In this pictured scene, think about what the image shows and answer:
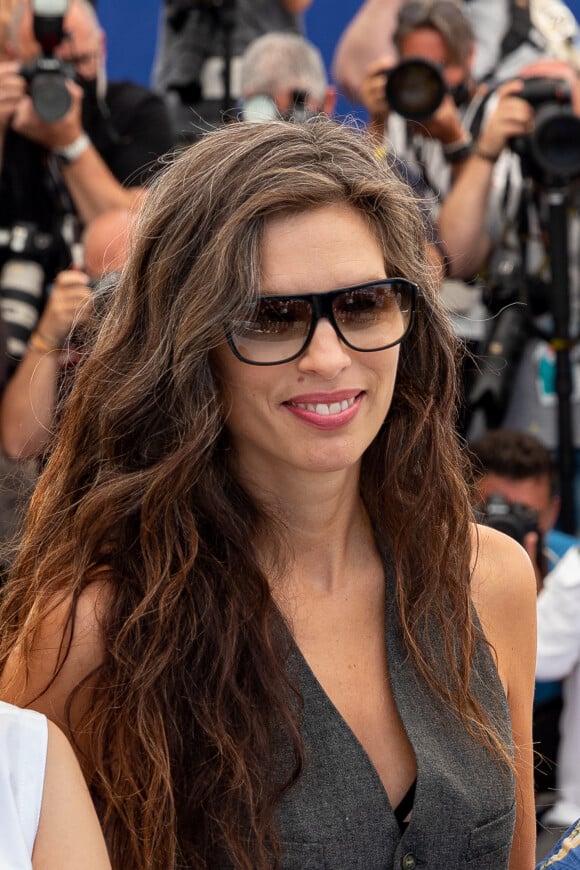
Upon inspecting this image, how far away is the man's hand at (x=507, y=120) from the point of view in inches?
157

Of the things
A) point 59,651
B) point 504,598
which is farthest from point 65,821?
point 504,598

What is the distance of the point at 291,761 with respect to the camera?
1.79m

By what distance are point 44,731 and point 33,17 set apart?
3.11m

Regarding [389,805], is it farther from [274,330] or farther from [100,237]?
[100,237]

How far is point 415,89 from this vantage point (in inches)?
160

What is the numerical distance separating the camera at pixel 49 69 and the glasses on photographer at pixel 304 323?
2.43 meters

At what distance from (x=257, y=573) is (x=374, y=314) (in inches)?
15.3

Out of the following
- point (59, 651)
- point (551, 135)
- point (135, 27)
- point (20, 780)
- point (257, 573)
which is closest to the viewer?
point (20, 780)

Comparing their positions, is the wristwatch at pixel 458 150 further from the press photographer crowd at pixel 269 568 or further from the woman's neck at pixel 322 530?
the woman's neck at pixel 322 530

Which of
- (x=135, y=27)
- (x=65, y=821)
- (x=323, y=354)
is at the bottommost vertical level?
(x=65, y=821)

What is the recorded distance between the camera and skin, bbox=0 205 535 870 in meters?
1.80

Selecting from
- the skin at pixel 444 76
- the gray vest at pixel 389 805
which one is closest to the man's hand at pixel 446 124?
the skin at pixel 444 76

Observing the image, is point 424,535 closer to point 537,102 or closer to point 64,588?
point 64,588

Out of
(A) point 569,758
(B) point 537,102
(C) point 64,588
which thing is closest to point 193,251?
(C) point 64,588
